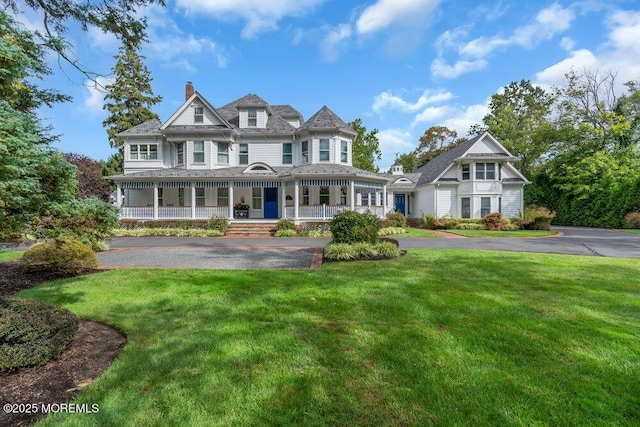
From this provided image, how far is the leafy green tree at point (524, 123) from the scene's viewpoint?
105 feet

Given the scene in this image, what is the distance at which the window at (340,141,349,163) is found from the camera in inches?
870

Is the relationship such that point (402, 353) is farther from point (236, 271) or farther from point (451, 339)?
point (236, 271)

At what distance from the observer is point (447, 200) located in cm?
2555

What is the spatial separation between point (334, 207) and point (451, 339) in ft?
52.4

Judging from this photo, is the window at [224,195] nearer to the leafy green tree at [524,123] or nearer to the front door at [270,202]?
the front door at [270,202]

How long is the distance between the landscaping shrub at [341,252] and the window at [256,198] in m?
13.9

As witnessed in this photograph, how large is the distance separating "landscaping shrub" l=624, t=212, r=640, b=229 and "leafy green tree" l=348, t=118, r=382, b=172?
24489 millimetres

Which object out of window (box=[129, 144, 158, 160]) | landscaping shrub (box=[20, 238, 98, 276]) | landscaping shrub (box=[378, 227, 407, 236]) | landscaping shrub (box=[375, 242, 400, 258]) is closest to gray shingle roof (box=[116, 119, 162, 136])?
window (box=[129, 144, 158, 160])

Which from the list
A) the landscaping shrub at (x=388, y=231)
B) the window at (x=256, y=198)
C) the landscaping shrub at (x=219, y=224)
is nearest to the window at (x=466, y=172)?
the landscaping shrub at (x=388, y=231)

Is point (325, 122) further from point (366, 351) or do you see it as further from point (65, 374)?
point (65, 374)

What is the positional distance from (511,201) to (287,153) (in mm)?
18811

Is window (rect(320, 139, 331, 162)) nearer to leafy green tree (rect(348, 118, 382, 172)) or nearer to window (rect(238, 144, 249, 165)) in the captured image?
window (rect(238, 144, 249, 165))

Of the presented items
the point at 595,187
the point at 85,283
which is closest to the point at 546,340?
the point at 85,283

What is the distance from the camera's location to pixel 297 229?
1889 cm
